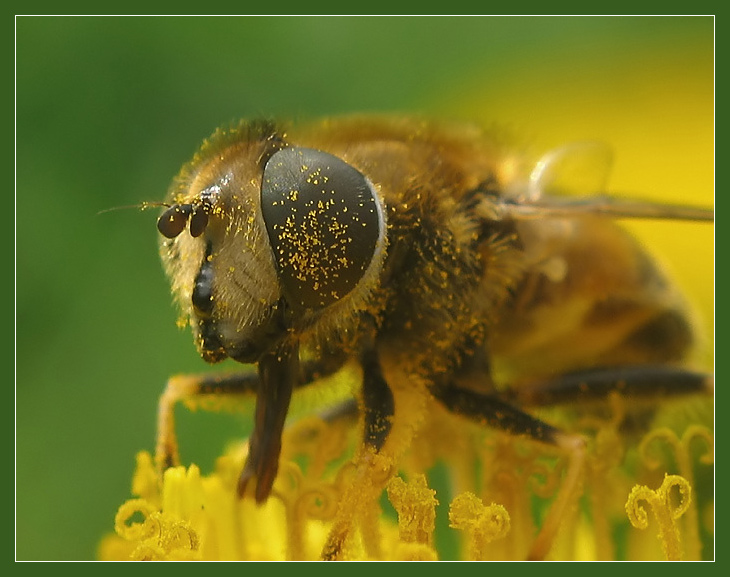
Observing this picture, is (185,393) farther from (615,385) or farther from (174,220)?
(615,385)

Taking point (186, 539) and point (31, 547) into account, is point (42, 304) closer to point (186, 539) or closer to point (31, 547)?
point (31, 547)

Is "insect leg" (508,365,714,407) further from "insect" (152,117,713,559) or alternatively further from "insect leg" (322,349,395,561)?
"insect leg" (322,349,395,561)

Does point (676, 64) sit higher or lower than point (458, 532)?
higher

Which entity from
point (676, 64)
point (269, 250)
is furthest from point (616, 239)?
point (676, 64)

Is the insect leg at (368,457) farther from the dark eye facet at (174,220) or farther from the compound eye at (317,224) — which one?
the dark eye facet at (174,220)

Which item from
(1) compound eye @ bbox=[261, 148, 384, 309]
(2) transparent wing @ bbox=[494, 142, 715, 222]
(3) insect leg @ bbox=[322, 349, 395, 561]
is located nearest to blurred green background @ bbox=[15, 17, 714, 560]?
(2) transparent wing @ bbox=[494, 142, 715, 222]

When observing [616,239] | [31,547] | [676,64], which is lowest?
[31,547]

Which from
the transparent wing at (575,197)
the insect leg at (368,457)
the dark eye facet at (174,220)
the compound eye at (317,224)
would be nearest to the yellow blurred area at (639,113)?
the transparent wing at (575,197)
